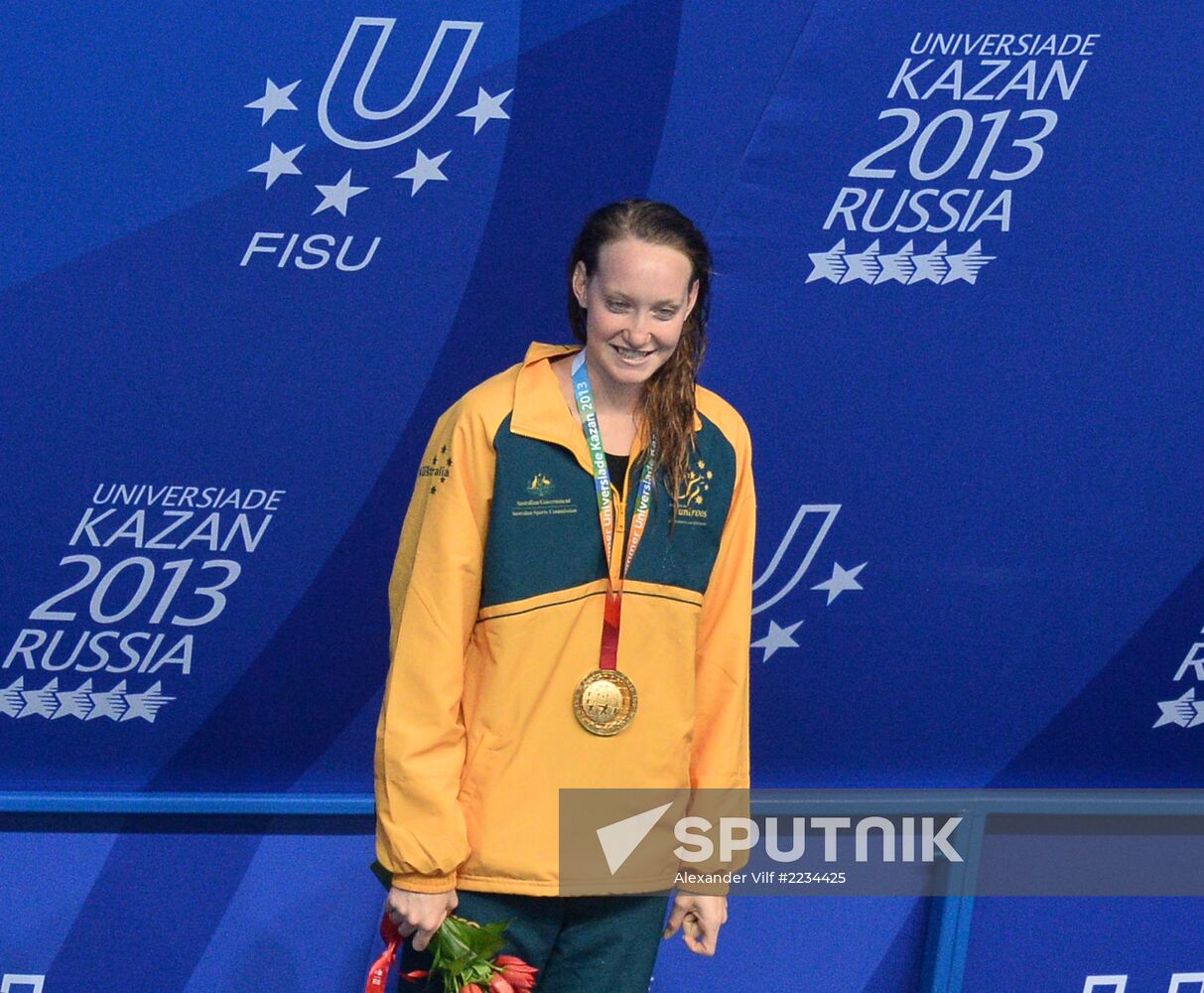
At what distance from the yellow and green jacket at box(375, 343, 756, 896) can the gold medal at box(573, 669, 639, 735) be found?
0.04 ft

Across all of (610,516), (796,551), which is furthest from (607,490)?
(796,551)

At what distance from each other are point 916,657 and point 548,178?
120 cm

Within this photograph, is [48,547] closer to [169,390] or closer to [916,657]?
[169,390]

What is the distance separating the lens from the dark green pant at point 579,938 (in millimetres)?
2377

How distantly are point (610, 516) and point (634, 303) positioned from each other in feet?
1.00

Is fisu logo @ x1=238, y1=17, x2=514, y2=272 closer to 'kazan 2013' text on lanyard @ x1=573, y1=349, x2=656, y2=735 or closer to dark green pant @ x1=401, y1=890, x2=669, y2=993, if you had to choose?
'kazan 2013' text on lanyard @ x1=573, y1=349, x2=656, y2=735

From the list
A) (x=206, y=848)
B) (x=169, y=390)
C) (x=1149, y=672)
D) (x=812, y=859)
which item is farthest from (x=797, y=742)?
(x=169, y=390)

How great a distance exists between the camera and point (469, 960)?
2291 millimetres

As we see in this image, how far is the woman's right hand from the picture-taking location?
7.36 ft

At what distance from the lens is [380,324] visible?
2.91m

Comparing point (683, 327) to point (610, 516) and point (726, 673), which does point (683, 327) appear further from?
point (726, 673)

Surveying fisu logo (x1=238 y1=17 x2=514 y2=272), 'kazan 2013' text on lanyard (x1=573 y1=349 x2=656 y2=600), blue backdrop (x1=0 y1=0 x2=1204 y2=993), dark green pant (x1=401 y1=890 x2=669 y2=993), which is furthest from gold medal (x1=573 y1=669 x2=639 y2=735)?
fisu logo (x1=238 y1=17 x2=514 y2=272)

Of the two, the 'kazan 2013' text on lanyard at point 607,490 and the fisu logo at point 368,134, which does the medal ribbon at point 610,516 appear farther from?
the fisu logo at point 368,134

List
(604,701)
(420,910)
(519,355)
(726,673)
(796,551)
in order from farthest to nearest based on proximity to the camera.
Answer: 1. (796,551)
2. (519,355)
3. (726,673)
4. (604,701)
5. (420,910)
